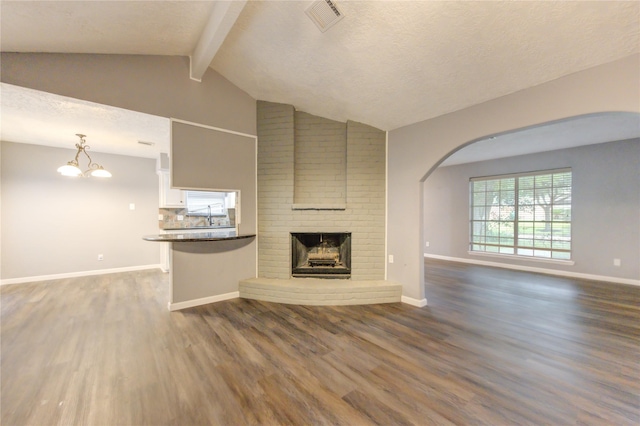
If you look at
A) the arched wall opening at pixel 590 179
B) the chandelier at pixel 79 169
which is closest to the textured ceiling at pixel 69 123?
the chandelier at pixel 79 169

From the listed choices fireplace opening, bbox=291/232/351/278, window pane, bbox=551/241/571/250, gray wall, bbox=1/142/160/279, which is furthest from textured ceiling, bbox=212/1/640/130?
window pane, bbox=551/241/571/250

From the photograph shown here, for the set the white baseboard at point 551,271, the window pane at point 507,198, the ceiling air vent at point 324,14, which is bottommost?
the white baseboard at point 551,271

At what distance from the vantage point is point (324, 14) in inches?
82.8

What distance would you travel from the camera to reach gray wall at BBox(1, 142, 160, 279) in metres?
4.16

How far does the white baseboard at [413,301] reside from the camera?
324 cm

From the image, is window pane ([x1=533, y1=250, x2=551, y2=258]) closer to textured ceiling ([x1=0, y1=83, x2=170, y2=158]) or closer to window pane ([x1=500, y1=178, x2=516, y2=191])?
window pane ([x1=500, y1=178, x2=516, y2=191])

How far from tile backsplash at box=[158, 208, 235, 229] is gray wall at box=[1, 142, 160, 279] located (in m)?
0.47

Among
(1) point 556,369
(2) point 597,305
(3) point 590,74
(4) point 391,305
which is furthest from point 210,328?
(2) point 597,305

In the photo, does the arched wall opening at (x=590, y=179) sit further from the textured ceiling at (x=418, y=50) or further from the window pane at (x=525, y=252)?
the textured ceiling at (x=418, y=50)

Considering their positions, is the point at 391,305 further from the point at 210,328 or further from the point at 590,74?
the point at 590,74

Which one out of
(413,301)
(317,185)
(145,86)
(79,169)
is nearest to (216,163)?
(145,86)

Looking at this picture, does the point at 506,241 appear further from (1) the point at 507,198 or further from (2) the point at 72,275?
(2) the point at 72,275

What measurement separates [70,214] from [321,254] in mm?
4911

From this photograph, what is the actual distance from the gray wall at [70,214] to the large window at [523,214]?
809cm
